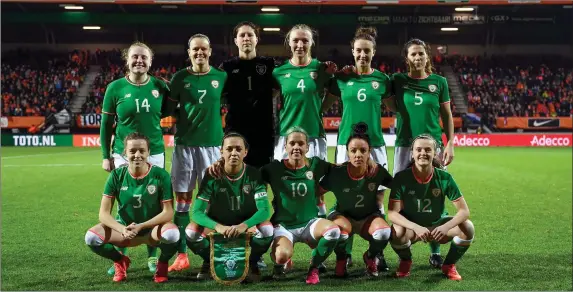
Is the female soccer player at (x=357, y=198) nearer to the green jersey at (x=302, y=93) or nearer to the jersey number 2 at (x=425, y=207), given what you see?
the jersey number 2 at (x=425, y=207)

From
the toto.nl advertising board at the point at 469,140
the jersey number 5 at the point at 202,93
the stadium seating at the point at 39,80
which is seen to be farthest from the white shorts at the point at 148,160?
the stadium seating at the point at 39,80

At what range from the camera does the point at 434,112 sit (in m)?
4.80

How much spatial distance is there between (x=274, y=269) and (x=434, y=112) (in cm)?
181

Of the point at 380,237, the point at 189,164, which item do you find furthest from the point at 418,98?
the point at 189,164

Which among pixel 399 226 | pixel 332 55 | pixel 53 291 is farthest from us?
pixel 332 55

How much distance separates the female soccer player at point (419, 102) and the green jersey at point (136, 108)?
195 centimetres

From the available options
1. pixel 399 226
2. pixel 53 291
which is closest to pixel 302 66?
pixel 399 226

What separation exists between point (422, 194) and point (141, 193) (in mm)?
2066

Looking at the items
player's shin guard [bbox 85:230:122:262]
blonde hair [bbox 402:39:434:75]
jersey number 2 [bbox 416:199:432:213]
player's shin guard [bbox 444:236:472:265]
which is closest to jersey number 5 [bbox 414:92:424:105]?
blonde hair [bbox 402:39:434:75]

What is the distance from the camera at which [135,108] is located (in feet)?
15.1

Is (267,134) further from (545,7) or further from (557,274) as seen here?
(545,7)

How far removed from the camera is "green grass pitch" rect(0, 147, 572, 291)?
4188 mm

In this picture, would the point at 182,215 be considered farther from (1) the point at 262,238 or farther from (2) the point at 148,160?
(1) the point at 262,238

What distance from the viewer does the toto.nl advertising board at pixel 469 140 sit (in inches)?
845
